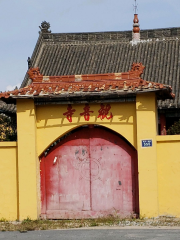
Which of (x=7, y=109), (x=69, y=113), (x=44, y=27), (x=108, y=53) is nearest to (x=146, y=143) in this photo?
(x=69, y=113)

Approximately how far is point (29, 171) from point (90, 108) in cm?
185

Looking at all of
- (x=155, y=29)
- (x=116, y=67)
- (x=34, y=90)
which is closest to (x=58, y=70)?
(x=116, y=67)

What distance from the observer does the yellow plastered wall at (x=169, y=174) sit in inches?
421

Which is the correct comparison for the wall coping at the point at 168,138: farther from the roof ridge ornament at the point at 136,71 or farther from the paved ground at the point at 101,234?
the paved ground at the point at 101,234

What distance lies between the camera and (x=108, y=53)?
2284 centimetres

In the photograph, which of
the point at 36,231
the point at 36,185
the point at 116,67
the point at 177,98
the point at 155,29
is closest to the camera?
the point at 36,231

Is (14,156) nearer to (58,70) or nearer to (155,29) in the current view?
(58,70)

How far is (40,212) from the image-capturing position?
11.2 m

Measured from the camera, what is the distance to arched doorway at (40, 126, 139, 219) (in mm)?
11055

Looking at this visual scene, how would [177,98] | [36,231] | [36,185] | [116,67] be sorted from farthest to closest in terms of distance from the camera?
[116,67] < [177,98] < [36,185] < [36,231]

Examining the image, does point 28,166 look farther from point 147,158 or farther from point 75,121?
point 147,158

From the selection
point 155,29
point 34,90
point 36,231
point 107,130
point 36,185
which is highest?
point 155,29

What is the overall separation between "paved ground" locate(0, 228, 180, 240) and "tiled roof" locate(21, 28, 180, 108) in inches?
439

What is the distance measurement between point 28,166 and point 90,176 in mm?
1334
